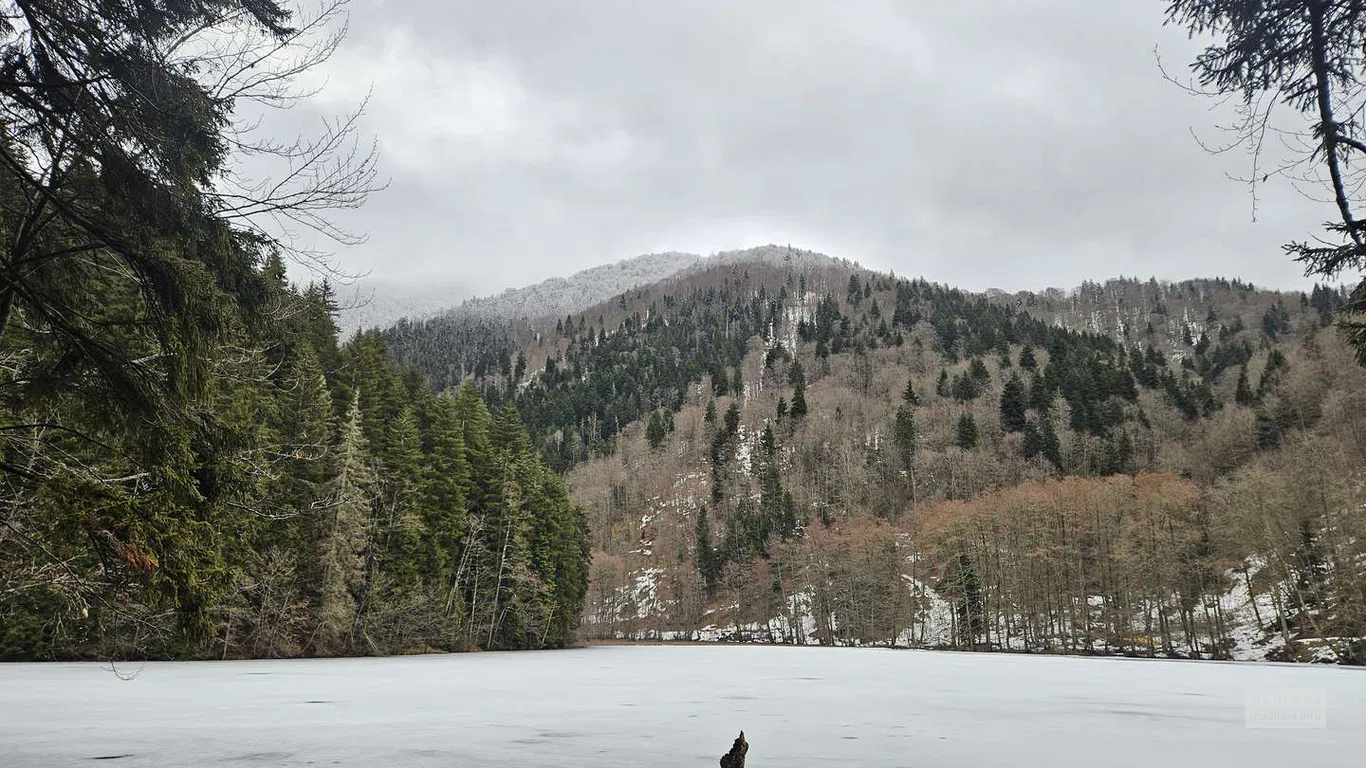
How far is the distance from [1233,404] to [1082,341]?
39.5m

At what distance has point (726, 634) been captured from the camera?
3199 inches

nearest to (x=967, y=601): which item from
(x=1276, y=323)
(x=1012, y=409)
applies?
(x=1012, y=409)

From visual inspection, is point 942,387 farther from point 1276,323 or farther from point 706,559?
point 1276,323

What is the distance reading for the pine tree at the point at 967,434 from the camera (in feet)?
340

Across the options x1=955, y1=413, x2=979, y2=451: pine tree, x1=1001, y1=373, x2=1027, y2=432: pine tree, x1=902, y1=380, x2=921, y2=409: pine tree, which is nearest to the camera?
x1=955, y1=413, x2=979, y2=451: pine tree

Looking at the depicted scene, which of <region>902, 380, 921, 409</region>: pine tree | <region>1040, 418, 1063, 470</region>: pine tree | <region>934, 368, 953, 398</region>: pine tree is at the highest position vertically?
<region>934, 368, 953, 398</region>: pine tree

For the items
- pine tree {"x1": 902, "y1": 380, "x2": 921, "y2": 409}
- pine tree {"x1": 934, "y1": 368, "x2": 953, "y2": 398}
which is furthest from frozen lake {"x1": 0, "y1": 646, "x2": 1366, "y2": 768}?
pine tree {"x1": 934, "y1": 368, "x2": 953, "y2": 398}

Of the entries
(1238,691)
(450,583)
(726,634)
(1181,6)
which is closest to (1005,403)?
(726,634)

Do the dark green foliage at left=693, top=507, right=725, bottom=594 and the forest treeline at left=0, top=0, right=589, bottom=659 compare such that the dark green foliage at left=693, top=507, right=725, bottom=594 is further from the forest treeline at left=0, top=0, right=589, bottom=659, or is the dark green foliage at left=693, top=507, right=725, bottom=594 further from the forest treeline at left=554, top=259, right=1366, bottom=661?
the forest treeline at left=0, top=0, right=589, bottom=659

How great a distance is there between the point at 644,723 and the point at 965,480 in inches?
3698

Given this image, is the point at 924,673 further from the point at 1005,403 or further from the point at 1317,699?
the point at 1005,403

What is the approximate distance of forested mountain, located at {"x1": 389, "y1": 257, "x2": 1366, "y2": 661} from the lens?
47.3 meters

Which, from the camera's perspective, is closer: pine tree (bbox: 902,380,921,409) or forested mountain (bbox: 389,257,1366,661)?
forested mountain (bbox: 389,257,1366,661)

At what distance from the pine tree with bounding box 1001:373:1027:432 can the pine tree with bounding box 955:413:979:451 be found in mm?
8543
